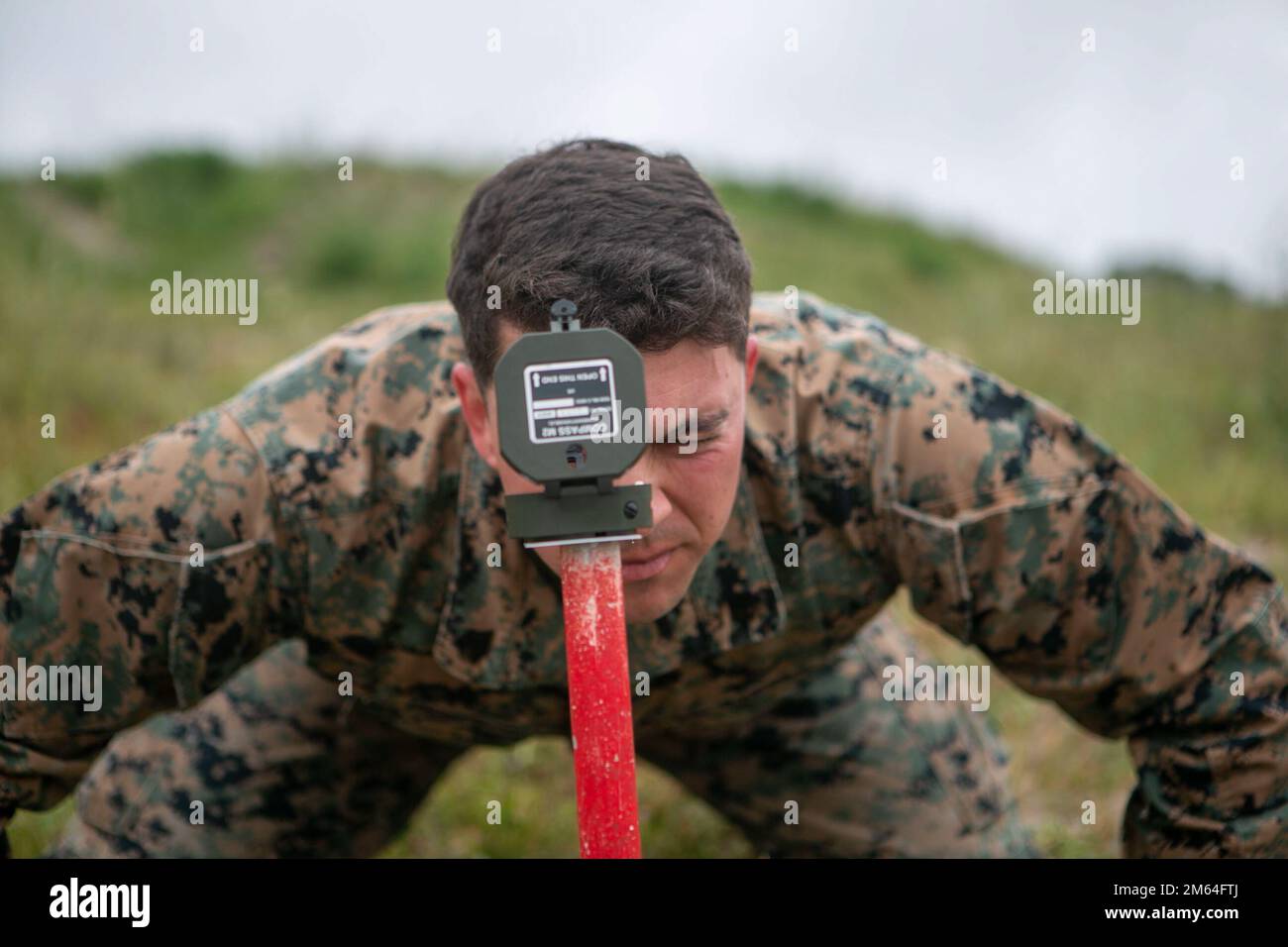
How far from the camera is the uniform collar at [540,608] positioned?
10.3 ft

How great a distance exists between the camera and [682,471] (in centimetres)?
253

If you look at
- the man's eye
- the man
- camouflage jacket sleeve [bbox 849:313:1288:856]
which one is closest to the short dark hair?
the man

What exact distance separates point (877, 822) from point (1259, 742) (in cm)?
133

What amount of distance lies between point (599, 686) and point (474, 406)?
1.04m

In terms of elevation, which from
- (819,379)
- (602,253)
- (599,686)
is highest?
(602,253)

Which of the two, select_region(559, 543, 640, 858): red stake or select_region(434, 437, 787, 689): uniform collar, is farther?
select_region(434, 437, 787, 689): uniform collar

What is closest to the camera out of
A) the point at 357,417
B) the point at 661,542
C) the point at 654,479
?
the point at 654,479

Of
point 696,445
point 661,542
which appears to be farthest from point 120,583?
point 696,445

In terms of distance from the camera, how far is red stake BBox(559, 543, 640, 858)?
1.98 meters

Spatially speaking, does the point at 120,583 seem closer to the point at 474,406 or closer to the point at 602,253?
the point at 474,406

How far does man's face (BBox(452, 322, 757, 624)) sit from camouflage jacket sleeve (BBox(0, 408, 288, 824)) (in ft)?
2.19

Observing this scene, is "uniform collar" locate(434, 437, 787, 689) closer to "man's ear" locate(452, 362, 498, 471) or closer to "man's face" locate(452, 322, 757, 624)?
"man's ear" locate(452, 362, 498, 471)

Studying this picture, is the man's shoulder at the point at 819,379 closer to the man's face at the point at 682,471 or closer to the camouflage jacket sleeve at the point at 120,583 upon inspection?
the man's face at the point at 682,471

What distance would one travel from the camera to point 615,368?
1.93 metres
